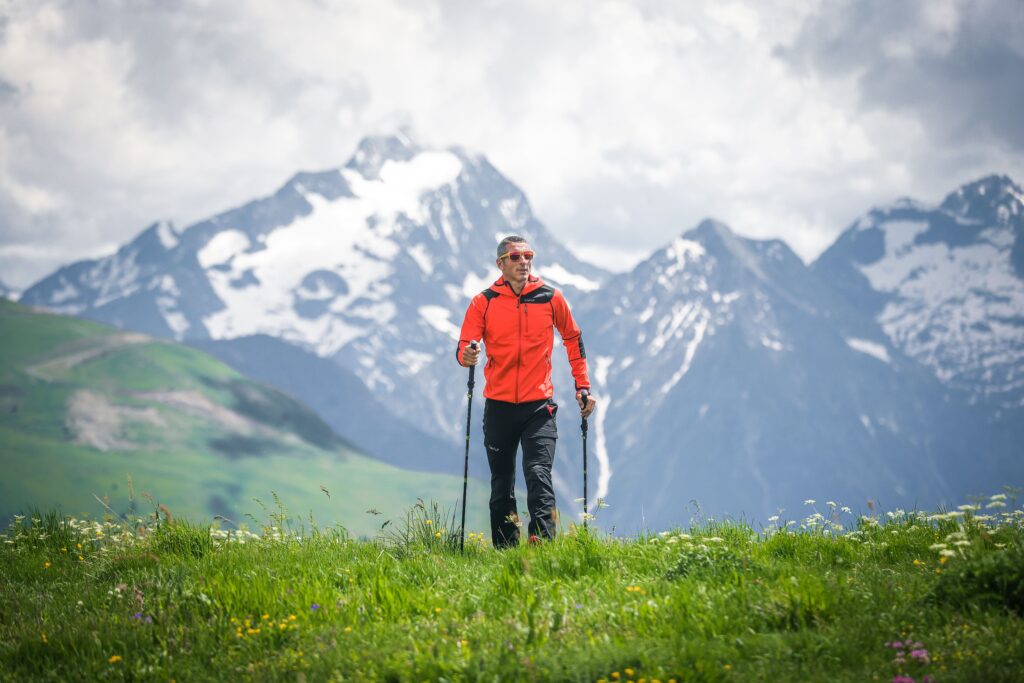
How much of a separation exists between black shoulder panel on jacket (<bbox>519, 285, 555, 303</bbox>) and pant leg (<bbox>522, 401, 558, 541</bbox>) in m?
1.23

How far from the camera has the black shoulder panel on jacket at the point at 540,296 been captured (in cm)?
1093

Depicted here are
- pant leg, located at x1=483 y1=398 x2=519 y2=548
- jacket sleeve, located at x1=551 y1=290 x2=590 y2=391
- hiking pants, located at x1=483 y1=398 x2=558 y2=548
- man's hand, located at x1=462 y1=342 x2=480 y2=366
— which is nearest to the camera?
hiking pants, located at x1=483 y1=398 x2=558 y2=548

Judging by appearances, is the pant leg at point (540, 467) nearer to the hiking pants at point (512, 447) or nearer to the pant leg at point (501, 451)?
the hiking pants at point (512, 447)

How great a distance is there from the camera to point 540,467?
10.4 metres

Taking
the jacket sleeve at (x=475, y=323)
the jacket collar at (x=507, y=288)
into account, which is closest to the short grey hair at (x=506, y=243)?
the jacket collar at (x=507, y=288)

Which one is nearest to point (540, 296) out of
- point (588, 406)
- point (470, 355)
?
point (470, 355)

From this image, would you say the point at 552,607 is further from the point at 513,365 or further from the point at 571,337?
the point at 571,337

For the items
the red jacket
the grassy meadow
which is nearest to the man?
the red jacket

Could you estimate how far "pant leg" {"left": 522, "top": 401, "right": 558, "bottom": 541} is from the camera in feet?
32.5

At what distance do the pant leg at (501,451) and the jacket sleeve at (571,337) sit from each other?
1.00 meters

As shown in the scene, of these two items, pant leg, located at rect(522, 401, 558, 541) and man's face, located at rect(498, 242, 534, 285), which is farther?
man's face, located at rect(498, 242, 534, 285)

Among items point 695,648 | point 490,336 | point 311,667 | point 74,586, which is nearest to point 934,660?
point 695,648

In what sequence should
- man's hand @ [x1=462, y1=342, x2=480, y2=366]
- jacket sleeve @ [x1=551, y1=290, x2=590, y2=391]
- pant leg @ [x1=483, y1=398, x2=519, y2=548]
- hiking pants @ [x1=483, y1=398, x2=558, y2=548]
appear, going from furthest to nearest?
jacket sleeve @ [x1=551, y1=290, x2=590, y2=391] → man's hand @ [x1=462, y1=342, x2=480, y2=366] → pant leg @ [x1=483, y1=398, x2=519, y2=548] → hiking pants @ [x1=483, y1=398, x2=558, y2=548]

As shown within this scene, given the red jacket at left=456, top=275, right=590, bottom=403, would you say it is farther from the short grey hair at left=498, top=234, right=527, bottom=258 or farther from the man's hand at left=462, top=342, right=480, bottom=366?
the short grey hair at left=498, top=234, right=527, bottom=258
